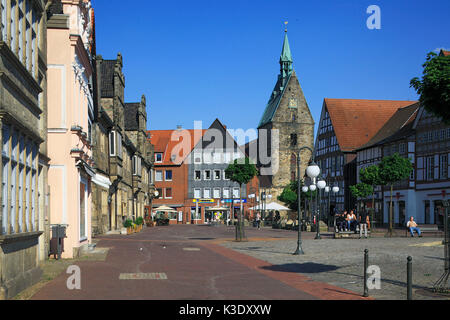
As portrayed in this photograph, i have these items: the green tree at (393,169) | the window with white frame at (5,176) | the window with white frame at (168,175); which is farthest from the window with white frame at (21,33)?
the window with white frame at (168,175)

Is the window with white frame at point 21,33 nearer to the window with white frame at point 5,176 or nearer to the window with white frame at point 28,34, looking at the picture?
the window with white frame at point 28,34

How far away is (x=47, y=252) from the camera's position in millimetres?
19688

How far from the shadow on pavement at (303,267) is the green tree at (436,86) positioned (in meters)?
6.28

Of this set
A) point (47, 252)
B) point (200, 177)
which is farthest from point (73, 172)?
point (200, 177)

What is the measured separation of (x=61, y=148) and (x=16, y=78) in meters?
9.10

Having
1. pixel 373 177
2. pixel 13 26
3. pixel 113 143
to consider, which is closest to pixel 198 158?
pixel 113 143

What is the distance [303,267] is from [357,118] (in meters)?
69.2

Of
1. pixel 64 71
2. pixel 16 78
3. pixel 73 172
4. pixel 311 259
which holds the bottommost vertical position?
pixel 311 259

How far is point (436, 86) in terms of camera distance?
39.1ft

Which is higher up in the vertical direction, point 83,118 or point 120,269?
point 83,118

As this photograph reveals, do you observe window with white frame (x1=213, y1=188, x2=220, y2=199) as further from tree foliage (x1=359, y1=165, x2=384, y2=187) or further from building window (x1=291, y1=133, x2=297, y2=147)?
tree foliage (x1=359, y1=165, x2=384, y2=187)

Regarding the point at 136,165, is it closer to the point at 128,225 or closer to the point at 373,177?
the point at 128,225
